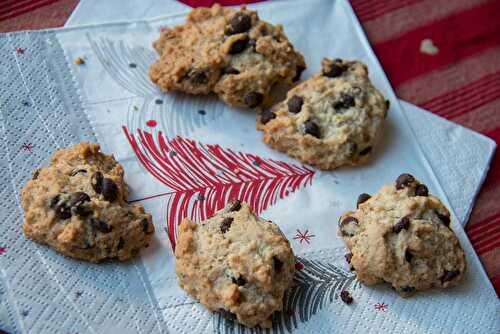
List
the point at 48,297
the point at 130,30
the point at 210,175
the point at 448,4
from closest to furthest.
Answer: the point at 48,297 → the point at 210,175 → the point at 130,30 → the point at 448,4

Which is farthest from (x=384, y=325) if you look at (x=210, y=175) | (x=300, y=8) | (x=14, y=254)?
(x=300, y=8)

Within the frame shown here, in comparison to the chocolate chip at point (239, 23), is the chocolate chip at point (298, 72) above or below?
below

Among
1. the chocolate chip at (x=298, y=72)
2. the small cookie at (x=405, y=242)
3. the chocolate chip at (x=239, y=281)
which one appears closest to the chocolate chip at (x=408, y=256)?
the small cookie at (x=405, y=242)

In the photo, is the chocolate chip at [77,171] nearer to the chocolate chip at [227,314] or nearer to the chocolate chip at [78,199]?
the chocolate chip at [78,199]

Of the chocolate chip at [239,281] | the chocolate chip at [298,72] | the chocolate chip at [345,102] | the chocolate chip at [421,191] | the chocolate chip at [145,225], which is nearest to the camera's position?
the chocolate chip at [239,281]

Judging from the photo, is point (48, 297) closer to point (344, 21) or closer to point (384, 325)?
point (384, 325)

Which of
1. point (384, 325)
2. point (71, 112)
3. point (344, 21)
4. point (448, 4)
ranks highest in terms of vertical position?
point (71, 112)

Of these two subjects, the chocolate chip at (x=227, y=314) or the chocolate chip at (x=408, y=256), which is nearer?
the chocolate chip at (x=227, y=314)

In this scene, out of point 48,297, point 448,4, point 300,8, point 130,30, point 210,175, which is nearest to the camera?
point 48,297
